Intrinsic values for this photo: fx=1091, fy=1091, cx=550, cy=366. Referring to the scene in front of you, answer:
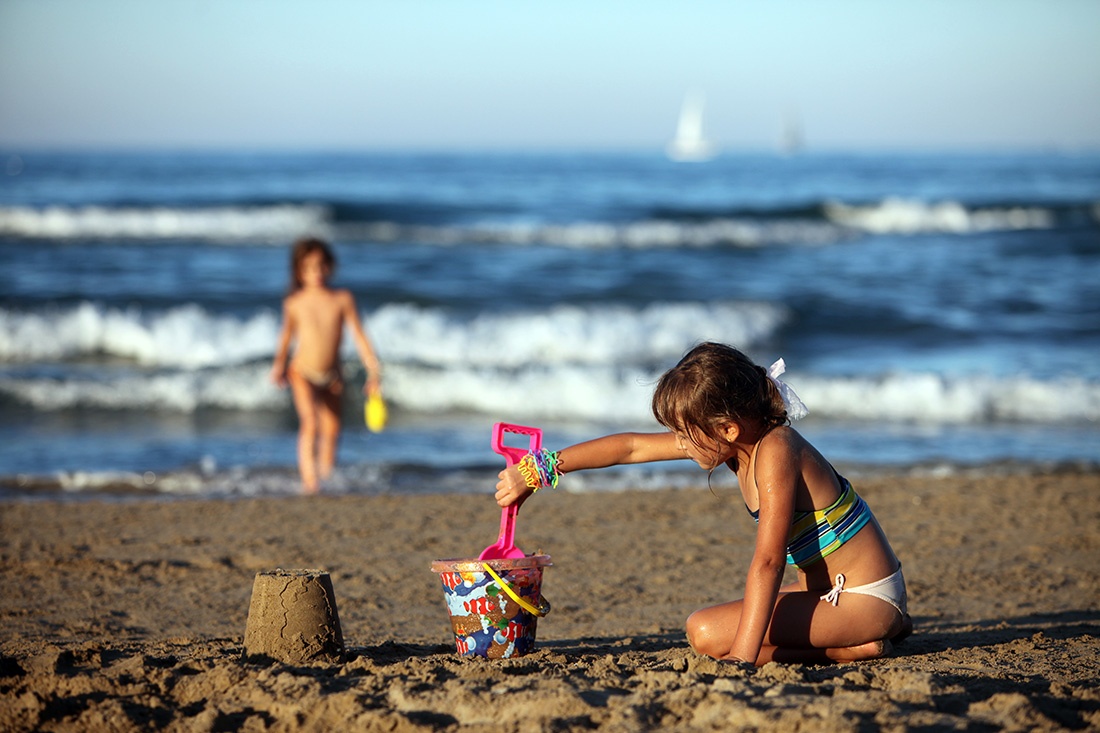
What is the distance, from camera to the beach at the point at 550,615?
270 centimetres

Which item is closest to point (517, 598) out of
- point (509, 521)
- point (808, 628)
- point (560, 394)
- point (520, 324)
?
point (509, 521)

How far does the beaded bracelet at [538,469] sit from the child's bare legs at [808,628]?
622mm

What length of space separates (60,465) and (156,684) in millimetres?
A: 5184

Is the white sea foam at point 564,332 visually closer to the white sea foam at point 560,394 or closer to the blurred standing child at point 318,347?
the white sea foam at point 560,394

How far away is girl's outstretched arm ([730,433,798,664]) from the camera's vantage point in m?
3.03

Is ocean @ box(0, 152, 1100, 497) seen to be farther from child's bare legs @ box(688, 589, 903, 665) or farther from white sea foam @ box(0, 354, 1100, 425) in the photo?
child's bare legs @ box(688, 589, 903, 665)

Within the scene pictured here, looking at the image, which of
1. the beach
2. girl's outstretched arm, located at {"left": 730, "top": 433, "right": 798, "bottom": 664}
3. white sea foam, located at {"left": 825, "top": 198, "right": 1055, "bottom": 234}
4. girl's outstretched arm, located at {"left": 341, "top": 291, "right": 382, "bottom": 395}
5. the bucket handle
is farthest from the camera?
white sea foam, located at {"left": 825, "top": 198, "right": 1055, "bottom": 234}

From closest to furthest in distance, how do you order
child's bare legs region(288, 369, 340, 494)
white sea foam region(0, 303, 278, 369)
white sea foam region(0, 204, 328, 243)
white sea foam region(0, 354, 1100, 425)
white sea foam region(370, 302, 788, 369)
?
child's bare legs region(288, 369, 340, 494) → white sea foam region(0, 354, 1100, 425) → white sea foam region(0, 303, 278, 369) → white sea foam region(370, 302, 788, 369) → white sea foam region(0, 204, 328, 243)

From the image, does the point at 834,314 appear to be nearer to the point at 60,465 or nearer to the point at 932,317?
the point at 932,317

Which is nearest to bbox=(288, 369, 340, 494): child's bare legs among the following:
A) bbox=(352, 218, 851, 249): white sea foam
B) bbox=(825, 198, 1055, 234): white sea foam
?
bbox=(352, 218, 851, 249): white sea foam

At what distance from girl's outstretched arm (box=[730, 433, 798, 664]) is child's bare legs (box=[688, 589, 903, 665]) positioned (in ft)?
0.51

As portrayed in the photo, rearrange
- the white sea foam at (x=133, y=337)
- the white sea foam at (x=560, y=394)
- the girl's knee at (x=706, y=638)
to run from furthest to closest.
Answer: the white sea foam at (x=133, y=337), the white sea foam at (x=560, y=394), the girl's knee at (x=706, y=638)

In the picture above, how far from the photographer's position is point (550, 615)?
14.2 feet

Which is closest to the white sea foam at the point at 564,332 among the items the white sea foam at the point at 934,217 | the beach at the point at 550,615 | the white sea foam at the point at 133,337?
the white sea foam at the point at 133,337
